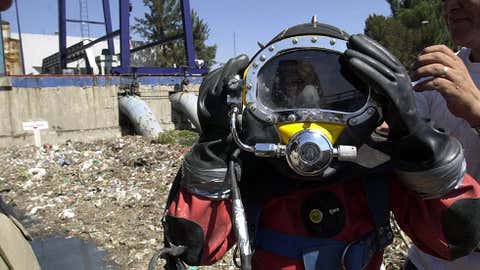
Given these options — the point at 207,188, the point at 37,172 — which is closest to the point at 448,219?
the point at 207,188

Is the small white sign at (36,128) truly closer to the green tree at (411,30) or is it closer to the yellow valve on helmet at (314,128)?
the yellow valve on helmet at (314,128)

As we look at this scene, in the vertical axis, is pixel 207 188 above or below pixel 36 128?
above

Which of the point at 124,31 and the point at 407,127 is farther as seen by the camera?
the point at 124,31

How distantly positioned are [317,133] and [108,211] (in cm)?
443

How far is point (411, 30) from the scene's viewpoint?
880 inches

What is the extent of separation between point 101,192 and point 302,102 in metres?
5.11

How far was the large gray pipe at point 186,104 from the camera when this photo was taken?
1007cm

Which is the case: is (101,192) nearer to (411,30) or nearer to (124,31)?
(124,31)

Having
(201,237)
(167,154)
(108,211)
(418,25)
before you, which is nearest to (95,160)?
(167,154)

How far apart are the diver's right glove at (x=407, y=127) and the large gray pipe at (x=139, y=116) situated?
8.63 metres

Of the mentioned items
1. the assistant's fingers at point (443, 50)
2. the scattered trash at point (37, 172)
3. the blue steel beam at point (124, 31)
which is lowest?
the scattered trash at point (37, 172)

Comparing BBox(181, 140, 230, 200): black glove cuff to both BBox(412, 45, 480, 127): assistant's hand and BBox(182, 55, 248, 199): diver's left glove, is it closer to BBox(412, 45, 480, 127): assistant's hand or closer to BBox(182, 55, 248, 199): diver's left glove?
BBox(182, 55, 248, 199): diver's left glove

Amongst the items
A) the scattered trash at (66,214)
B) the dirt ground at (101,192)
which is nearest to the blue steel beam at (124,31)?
the dirt ground at (101,192)

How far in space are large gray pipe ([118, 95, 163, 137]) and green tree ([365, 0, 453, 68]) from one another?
15.6 meters
